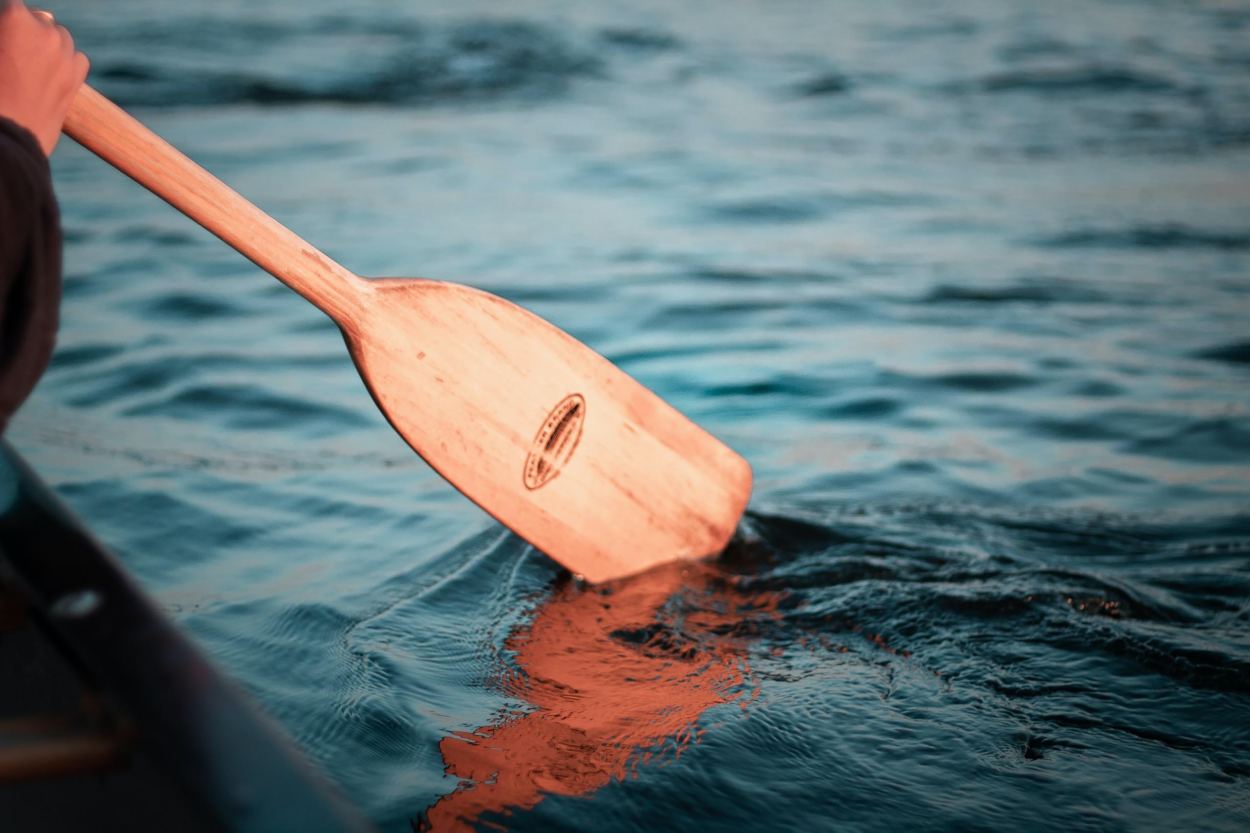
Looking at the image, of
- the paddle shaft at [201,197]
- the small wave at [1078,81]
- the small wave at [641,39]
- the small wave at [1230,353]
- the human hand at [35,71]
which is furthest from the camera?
the small wave at [641,39]

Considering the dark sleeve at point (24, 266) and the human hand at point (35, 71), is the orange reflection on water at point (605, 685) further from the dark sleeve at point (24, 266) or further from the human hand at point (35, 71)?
the human hand at point (35, 71)

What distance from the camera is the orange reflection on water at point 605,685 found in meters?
2.19

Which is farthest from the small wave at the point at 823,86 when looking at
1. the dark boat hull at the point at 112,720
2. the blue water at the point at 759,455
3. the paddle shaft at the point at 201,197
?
the dark boat hull at the point at 112,720

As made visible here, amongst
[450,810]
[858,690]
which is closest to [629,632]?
[858,690]

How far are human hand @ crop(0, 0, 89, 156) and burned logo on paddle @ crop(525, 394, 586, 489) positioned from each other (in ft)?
4.73

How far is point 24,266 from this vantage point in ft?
4.96

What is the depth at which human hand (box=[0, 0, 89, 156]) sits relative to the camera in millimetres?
1589

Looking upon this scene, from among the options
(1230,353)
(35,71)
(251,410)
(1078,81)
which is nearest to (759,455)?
(251,410)

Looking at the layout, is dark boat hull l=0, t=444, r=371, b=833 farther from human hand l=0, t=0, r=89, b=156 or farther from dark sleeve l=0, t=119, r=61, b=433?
human hand l=0, t=0, r=89, b=156

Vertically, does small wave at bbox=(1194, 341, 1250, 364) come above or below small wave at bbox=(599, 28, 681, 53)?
below

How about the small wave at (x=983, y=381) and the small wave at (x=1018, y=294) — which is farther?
the small wave at (x=1018, y=294)

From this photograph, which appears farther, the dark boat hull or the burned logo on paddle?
the burned logo on paddle

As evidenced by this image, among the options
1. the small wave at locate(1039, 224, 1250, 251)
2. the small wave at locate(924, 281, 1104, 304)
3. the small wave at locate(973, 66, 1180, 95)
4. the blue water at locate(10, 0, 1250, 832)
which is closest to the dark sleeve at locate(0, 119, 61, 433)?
the blue water at locate(10, 0, 1250, 832)

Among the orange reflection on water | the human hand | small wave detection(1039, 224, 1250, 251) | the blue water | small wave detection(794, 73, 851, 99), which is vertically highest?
the human hand
